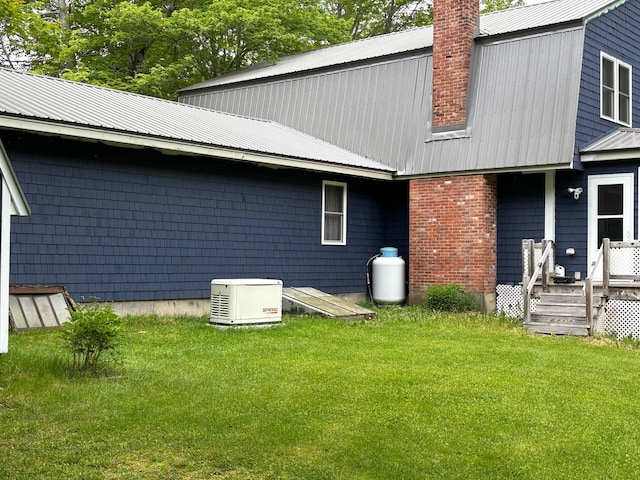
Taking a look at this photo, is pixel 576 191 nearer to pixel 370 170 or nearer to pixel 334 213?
pixel 370 170

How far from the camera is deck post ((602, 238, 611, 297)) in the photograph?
1235cm

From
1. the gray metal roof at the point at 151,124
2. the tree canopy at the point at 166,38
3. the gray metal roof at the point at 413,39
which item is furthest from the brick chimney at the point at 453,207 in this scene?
the tree canopy at the point at 166,38

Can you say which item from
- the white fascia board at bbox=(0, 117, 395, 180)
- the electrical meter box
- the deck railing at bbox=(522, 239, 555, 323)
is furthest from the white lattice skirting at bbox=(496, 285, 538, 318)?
the electrical meter box

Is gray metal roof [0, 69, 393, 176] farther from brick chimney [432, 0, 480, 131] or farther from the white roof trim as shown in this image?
the white roof trim

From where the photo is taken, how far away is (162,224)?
1294 centimetres

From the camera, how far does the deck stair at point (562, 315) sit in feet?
39.6

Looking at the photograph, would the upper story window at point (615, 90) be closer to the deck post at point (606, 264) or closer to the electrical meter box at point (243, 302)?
the deck post at point (606, 264)

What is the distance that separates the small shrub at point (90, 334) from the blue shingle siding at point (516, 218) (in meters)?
9.96

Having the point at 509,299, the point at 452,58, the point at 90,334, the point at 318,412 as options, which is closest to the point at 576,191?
the point at 509,299

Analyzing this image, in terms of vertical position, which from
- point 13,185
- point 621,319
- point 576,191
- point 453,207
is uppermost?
point 576,191

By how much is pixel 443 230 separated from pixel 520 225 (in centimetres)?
154

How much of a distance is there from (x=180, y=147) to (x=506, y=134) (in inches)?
258

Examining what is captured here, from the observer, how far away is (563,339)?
1156 centimetres

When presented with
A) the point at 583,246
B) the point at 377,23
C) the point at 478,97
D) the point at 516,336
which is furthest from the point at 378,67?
the point at 377,23
